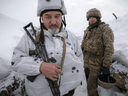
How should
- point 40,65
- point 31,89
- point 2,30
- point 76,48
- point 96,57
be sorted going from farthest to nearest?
point 2,30 < point 96,57 < point 76,48 < point 31,89 < point 40,65

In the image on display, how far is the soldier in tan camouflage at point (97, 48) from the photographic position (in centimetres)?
194

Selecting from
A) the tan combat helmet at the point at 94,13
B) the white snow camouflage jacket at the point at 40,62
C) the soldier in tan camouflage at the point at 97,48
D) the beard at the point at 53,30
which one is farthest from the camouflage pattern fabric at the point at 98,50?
the beard at the point at 53,30

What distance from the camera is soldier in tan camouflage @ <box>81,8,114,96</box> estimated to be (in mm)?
1941

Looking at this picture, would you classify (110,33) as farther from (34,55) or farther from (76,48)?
(34,55)

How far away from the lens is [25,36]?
110 centimetres

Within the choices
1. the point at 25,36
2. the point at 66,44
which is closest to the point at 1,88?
the point at 25,36

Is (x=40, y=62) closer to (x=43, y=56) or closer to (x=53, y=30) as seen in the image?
(x=43, y=56)

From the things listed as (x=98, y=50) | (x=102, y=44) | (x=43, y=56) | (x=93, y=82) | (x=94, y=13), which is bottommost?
(x=93, y=82)

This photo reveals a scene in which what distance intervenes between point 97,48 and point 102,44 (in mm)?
158

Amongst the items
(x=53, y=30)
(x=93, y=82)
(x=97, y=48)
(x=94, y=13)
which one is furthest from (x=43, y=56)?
(x=94, y=13)

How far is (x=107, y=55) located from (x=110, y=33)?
55cm

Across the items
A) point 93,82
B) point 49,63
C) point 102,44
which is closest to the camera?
point 49,63

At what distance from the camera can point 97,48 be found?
2139 mm

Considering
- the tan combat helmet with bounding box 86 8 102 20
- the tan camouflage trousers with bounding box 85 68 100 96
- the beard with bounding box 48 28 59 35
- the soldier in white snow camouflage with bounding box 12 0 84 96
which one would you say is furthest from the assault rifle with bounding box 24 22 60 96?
the tan combat helmet with bounding box 86 8 102 20
